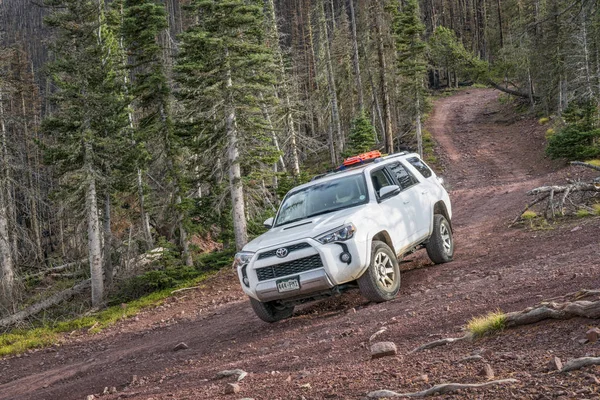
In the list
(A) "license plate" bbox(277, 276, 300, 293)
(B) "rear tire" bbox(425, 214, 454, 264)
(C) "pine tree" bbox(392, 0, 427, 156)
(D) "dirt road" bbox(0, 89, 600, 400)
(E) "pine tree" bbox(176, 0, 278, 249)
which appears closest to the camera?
(D) "dirt road" bbox(0, 89, 600, 400)

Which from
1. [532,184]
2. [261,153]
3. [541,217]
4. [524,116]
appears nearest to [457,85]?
[524,116]

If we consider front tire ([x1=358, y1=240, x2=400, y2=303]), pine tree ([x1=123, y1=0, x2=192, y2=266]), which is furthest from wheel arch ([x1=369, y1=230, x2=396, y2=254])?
pine tree ([x1=123, y1=0, x2=192, y2=266])

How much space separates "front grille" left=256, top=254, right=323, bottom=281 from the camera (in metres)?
7.54

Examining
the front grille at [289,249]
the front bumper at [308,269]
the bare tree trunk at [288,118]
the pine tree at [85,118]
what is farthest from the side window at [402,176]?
the bare tree trunk at [288,118]

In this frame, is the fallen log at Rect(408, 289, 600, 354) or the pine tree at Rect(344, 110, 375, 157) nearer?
the fallen log at Rect(408, 289, 600, 354)

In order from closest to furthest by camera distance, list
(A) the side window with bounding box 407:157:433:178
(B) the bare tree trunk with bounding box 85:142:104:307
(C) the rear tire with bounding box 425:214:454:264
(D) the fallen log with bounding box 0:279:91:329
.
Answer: (C) the rear tire with bounding box 425:214:454:264 < (A) the side window with bounding box 407:157:433:178 < (D) the fallen log with bounding box 0:279:91:329 < (B) the bare tree trunk with bounding box 85:142:104:307

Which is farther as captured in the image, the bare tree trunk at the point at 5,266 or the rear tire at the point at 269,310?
the bare tree trunk at the point at 5,266

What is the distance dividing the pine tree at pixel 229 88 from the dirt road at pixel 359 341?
435cm

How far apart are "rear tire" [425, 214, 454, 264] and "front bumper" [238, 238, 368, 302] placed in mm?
2808

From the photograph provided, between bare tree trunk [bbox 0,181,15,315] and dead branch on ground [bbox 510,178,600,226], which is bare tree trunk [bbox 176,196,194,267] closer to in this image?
bare tree trunk [bbox 0,181,15,315]

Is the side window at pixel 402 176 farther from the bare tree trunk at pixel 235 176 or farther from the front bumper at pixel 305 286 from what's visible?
the bare tree trunk at pixel 235 176

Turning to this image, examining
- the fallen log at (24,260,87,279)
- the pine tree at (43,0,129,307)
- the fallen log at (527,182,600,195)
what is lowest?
the fallen log at (24,260,87,279)

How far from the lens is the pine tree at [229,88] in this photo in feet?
57.7

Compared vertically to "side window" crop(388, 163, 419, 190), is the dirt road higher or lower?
lower
